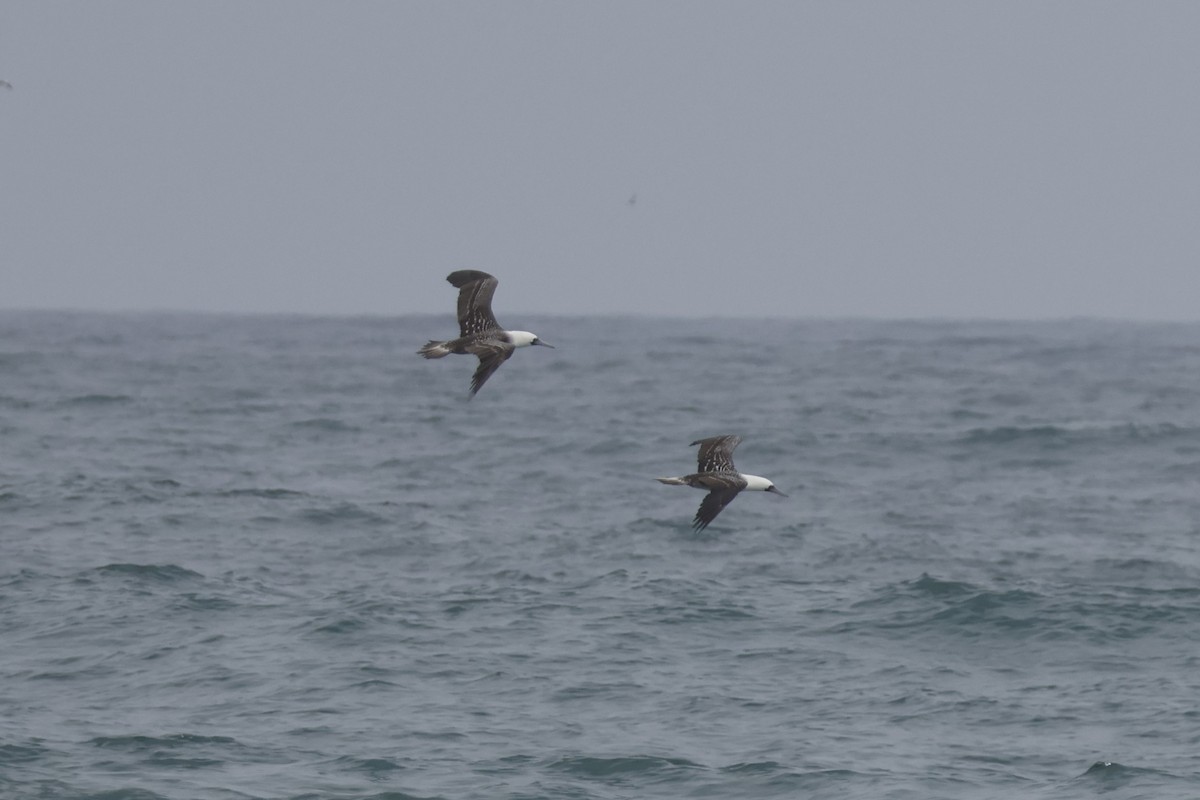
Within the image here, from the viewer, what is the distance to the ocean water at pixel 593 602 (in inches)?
826

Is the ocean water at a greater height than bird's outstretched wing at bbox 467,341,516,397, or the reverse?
bird's outstretched wing at bbox 467,341,516,397

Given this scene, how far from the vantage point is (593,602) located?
90.6ft

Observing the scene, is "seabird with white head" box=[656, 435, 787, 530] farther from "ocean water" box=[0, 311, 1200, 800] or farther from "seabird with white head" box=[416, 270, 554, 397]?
"ocean water" box=[0, 311, 1200, 800]

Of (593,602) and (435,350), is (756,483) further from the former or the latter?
(593,602)

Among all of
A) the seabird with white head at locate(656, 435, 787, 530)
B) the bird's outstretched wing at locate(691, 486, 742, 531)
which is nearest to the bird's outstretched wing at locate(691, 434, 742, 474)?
the seabird with white head at locate(656, 435, 787, 530)

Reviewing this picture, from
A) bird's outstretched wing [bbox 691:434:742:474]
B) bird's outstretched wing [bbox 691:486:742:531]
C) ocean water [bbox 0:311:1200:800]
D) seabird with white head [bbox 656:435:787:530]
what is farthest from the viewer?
ocean water [bbox 0:311:1200:800]

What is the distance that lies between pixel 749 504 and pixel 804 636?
1131 centimetres

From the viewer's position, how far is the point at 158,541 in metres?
32.0

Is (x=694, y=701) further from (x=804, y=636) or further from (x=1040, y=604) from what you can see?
(x=1040, y=604)

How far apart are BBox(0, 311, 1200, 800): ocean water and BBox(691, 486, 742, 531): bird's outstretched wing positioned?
4.33 metres

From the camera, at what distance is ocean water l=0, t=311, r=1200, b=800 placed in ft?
68.8

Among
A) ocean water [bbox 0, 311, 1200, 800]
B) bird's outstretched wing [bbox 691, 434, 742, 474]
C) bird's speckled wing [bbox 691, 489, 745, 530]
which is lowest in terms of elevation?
ocean water [bbox 0, 311, 1200, 800]

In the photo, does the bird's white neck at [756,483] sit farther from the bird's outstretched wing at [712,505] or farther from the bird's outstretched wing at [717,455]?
the bird's outstretched wing at [712,505]

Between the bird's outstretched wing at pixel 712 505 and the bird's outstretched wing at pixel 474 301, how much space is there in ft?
9.26
